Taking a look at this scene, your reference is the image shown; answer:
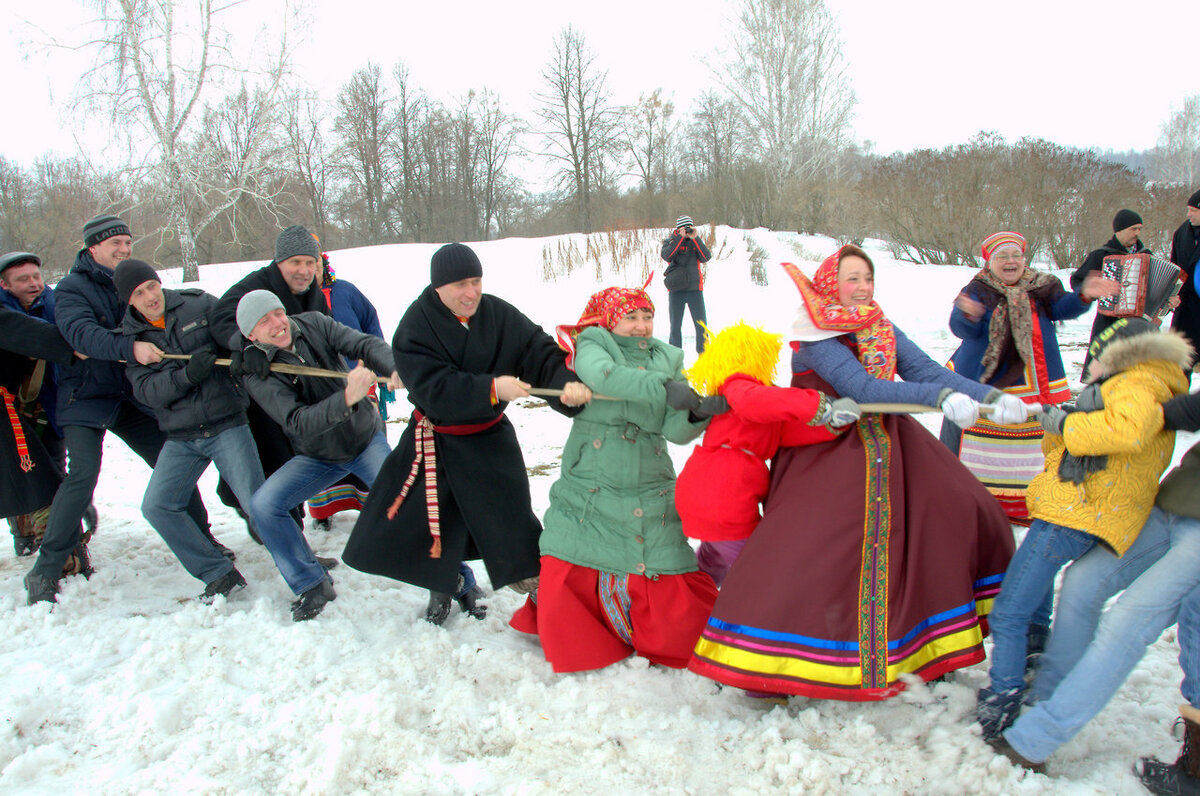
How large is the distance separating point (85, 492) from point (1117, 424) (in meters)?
4.39

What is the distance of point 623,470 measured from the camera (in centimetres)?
289

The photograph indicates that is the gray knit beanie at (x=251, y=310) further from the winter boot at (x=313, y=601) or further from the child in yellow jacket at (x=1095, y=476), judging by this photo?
the child in yellow jacket at (x=1095, y=476)

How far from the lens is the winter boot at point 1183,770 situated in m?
2.00

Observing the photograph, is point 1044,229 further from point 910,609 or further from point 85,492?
point 85,492

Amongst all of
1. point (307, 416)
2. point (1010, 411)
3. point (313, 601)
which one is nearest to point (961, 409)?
point (1010, 411)

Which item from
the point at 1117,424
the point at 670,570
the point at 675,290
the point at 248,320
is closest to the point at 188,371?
the point at 248,320

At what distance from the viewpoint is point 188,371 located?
11.3 feet

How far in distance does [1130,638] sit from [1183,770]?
417mm

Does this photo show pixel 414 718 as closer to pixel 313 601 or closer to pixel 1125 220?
pixel 313 601

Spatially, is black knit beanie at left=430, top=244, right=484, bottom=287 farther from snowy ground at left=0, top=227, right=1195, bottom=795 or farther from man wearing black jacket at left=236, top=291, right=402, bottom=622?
snowy ground at left=0, top=227, right=1195, bottom=795

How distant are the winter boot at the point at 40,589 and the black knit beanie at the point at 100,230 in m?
1.71

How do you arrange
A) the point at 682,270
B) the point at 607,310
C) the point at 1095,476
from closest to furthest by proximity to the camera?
the point at 1095,476
the point at 607,310
the point at 682,270

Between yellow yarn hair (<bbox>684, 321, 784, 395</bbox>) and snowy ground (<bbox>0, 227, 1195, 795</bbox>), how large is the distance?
0.09m

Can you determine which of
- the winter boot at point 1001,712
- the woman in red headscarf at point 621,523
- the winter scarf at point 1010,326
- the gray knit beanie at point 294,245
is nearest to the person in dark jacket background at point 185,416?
the gray knit beanie at point 294,245
